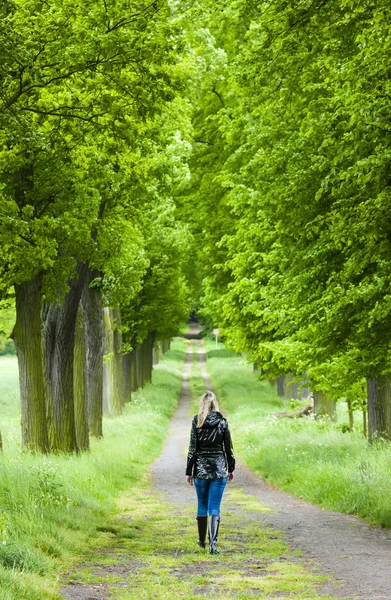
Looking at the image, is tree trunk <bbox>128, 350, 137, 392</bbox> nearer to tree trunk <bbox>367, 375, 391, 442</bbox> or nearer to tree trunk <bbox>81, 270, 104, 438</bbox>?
tree trunk <bbox>81, 270, 104, 438</bbox>

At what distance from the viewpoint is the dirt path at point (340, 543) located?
795 centimetres

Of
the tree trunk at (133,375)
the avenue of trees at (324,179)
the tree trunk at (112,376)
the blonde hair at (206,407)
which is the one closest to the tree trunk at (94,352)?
the avenue of trees at (324,179)

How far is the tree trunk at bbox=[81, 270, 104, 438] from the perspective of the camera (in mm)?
23938

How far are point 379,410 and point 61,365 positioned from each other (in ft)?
23.0

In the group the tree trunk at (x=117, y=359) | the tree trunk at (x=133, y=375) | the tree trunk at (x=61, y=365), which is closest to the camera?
the tree trunk at (x=61, y=365)

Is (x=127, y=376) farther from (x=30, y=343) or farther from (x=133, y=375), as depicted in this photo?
(x=30, y=343)

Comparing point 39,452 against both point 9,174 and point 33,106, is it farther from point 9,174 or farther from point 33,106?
point 33,106

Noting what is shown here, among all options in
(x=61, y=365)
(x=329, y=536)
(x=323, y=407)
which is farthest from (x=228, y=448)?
(x=323, y=407)

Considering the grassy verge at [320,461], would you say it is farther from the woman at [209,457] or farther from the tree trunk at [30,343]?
the tree trunk at [30,343]

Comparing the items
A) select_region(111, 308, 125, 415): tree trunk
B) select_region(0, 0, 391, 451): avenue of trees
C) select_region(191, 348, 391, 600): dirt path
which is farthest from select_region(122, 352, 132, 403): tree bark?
select_region(191, 348, 391, 600): dirt path

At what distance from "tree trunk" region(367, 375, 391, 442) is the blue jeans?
8800mm

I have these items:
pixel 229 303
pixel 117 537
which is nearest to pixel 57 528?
pixel 117 537

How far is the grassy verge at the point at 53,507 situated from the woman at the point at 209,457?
145 centimetres

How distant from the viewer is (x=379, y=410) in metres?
18.9
